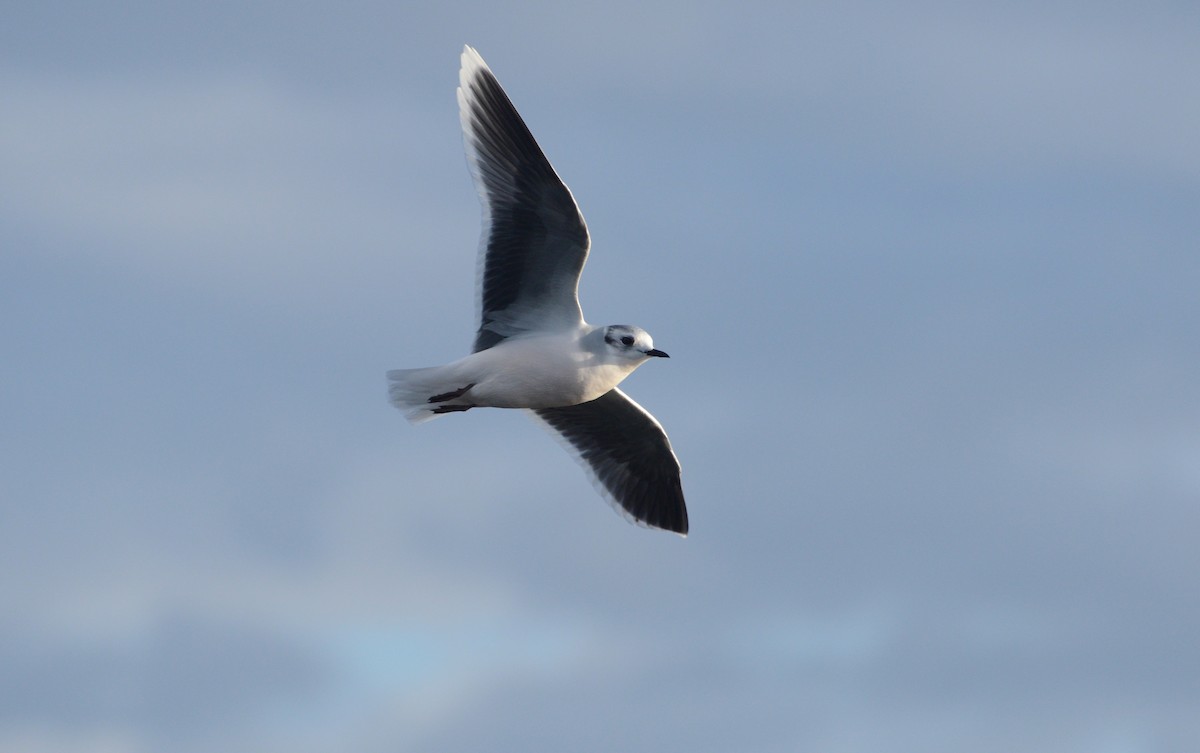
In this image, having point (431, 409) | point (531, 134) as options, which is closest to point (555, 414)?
point (431, 409)

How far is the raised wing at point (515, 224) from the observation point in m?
19.1

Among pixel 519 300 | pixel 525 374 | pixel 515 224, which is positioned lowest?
pixel 525 374

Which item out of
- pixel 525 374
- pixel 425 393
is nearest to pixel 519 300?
pixel 525 374

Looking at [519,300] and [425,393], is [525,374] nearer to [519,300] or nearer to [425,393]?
[519,300]

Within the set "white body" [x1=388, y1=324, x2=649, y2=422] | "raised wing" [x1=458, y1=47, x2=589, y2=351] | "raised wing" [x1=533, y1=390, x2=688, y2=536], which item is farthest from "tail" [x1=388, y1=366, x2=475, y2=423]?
"raised wing" [x1=533, y1=390, x2=688, y2=536]

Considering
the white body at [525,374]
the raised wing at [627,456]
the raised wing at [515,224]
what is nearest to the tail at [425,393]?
the white body at [525,374]

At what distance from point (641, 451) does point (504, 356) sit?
427 centimetres

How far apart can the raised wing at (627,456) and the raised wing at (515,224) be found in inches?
104

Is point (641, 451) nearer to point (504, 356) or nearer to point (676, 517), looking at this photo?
point (676, 517)

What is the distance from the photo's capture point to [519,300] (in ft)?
64.9

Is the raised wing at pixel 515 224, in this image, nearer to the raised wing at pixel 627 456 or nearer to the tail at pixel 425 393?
the tail at pixel 425 393

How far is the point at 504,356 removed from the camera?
63.6ft

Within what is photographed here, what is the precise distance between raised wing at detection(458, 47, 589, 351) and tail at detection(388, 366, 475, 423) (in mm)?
767

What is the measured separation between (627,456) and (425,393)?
4.40 metres
